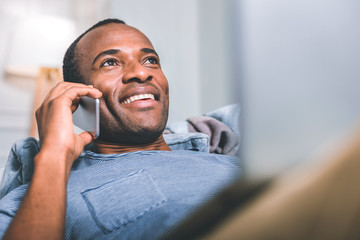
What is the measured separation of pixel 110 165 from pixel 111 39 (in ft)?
1.44

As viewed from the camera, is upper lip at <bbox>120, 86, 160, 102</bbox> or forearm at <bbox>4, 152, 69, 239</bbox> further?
upper lip at <bbox>120, 86, 160, 102</bbox>

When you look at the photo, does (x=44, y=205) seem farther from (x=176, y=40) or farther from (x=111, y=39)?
(x=176, y=40)

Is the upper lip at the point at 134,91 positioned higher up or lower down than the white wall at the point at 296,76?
lower down

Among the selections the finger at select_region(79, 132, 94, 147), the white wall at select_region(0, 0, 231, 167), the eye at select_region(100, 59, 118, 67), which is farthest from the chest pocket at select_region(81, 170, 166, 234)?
the white wall at select_region(0, 0, 231, 167)

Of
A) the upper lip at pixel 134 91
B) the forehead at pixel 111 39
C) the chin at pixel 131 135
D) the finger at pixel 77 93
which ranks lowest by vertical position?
the chin at pixel 131 135

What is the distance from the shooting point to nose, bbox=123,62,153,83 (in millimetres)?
904

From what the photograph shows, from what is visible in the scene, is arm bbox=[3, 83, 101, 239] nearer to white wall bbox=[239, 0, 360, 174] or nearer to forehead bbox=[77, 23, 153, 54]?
forehead bbox=[77, 23, 153, 54]

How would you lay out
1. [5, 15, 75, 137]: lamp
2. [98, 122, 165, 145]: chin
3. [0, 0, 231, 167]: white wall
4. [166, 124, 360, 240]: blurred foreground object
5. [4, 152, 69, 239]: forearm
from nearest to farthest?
[166, 124, 360, 240]: blurred foreground object
[4, 152, 69, 239]: forearm
[98, 122, 165, 145]: chin
[5, 15, 75, 137]: lamp
[0, 0, 231, 167]: white wall

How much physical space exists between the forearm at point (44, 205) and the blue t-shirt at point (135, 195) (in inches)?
1.9

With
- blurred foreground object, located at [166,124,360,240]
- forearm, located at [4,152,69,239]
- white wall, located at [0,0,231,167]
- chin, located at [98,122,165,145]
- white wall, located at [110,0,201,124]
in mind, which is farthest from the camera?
white wall, located at [110,0,201,124]

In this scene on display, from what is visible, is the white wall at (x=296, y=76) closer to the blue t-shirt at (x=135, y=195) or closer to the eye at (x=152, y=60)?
the blue t-shirt at (x=135, y=195)

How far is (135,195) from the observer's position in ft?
1.90

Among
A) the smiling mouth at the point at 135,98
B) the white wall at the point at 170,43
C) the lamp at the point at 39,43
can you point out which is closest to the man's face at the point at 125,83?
the smiling mouth at the point at 135,98

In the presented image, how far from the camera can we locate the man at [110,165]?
0.54 m
